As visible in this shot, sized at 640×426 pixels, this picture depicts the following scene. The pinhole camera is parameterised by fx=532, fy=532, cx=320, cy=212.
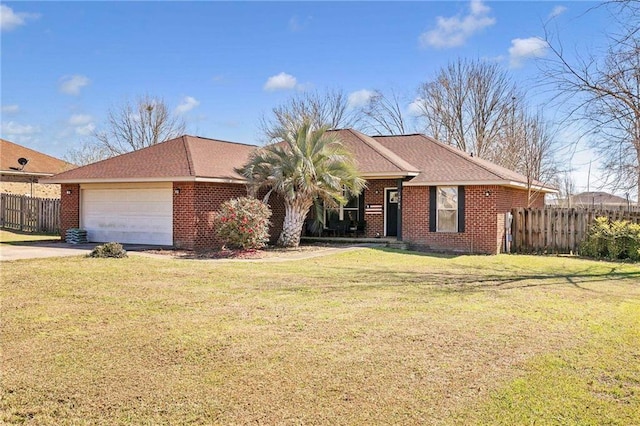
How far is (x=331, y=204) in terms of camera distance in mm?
17812

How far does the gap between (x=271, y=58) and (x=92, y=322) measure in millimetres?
17958

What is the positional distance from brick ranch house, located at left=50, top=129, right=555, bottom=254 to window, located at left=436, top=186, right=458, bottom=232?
3 cm

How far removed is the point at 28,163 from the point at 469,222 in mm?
26337

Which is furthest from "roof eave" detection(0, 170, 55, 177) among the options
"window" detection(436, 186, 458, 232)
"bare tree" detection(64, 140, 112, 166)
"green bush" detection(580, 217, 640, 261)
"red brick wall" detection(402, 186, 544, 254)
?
"green bush" detection(580, 217, 640, 261)

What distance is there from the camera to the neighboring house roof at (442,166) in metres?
17.6

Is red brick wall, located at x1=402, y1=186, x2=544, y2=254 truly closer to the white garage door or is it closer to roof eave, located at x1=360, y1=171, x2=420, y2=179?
roof eave, located at x1=360, y1=171, x2=420, y2=179

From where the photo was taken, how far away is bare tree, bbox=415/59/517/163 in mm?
36344

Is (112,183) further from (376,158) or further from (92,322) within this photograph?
(92,322)

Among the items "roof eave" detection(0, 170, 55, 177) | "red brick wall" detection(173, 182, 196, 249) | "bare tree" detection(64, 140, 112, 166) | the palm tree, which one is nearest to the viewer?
the palm tree

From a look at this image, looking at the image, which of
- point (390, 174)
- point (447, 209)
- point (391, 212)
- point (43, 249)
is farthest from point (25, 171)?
point (447, 209)

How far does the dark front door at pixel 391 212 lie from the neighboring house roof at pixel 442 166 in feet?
4.79

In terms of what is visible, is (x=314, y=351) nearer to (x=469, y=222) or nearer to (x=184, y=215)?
(x=184, y=215)

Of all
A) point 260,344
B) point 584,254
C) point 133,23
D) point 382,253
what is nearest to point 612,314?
point 260,344

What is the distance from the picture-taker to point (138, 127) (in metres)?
41.8
